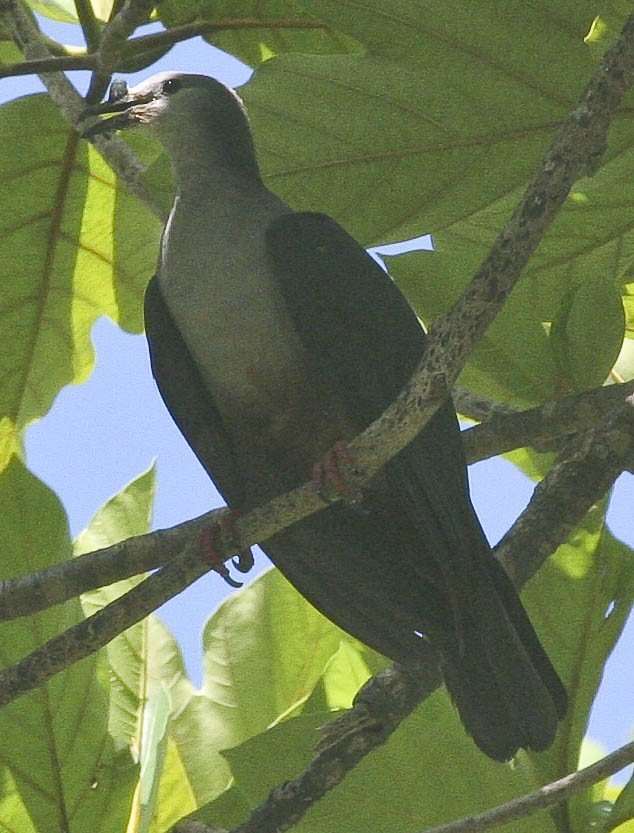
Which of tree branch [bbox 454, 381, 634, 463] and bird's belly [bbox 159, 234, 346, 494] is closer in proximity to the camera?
tree branch [bbox 454, 381, 634, 463]

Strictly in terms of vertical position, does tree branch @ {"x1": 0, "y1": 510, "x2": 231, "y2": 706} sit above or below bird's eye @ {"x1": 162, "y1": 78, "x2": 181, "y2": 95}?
below

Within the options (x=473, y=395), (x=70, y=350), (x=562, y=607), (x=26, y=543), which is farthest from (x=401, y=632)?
(x=70, y=350)

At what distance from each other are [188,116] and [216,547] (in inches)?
53.0

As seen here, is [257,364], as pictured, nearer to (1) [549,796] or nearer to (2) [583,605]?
(2) [583,605]

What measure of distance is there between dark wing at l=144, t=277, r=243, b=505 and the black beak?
1.59ft

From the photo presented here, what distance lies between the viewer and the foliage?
104 inches

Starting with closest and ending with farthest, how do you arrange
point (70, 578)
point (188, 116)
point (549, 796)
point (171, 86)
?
point (549, 796), point (70, 578), point (188, 116), point (171, 86)

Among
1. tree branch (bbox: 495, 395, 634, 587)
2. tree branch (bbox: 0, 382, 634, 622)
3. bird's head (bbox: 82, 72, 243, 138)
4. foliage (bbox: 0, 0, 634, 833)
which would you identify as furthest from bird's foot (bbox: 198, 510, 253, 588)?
bird's head (bbox: 82, 72, 243, 138)

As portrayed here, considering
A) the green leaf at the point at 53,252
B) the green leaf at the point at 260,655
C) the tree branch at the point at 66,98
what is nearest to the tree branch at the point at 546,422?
the green leaf at the point at 260,655

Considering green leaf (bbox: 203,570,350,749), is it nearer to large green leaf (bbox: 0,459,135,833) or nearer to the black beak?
large green leaf (bbox: 0,459,135,833)

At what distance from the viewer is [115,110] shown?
3373 millimetres

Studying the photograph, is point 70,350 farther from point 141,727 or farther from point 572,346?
point 572,346

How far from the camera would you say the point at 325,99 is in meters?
2.67

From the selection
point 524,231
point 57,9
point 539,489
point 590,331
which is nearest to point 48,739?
point 539,489
